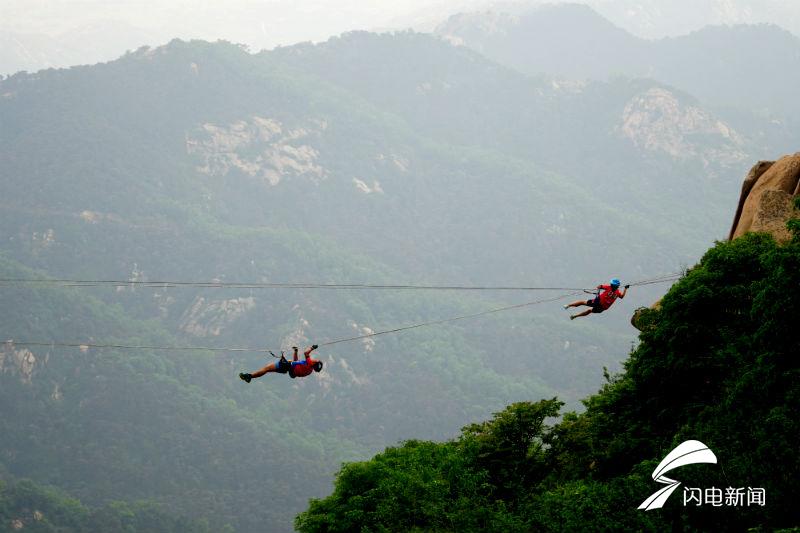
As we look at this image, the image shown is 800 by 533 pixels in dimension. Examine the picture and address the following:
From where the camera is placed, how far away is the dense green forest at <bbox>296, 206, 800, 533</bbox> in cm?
2806

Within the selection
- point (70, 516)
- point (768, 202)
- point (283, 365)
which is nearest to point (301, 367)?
point (283, 365)

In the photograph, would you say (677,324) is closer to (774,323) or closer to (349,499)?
(774,323)

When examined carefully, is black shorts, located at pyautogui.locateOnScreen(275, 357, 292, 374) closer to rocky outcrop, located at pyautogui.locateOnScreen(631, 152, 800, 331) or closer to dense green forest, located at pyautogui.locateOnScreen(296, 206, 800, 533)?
dense green forest, located at pyautogui.locateOnScreen(296, 206, 800, 533)

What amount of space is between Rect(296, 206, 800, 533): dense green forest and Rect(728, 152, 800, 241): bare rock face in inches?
147

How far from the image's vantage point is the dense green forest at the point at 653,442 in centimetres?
2806

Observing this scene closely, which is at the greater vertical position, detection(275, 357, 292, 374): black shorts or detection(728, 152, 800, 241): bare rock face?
detection(728, 152, 800, 241): bare rock face

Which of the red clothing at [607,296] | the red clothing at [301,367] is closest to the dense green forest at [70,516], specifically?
the red clothing at [301,367]

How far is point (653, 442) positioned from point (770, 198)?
12954mm

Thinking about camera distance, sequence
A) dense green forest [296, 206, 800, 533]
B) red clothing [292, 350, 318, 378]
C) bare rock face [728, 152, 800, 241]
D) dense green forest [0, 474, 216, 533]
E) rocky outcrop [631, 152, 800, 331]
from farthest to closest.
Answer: dense green forest [0, 474, 216, 533]
bare rock face [728, 152, 800, 241]
rocky outcrop [631, 152, 800, 331]
red clothing [292, 350, 318, 378]
dense green forest [296, 206, 800, 533]

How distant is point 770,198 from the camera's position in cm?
4116

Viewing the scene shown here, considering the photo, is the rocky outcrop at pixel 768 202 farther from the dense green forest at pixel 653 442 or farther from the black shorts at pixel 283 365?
the black shorts at pixel 283 365

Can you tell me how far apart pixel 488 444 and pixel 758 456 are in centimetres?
1597

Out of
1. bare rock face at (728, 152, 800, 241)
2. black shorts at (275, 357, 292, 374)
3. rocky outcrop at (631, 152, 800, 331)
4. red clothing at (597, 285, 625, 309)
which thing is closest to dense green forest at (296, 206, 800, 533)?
red clothing at (597, 285, 625, 309)

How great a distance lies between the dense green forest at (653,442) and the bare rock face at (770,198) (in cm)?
374
